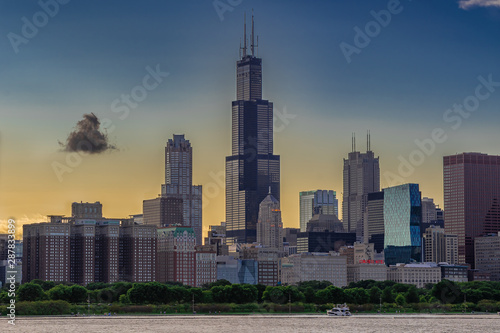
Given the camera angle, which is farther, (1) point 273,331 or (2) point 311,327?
(2) point 311,327

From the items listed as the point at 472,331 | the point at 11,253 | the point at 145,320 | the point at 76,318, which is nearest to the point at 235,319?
the point at 145,320

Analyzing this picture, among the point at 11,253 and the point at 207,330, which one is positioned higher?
the point at 11,253

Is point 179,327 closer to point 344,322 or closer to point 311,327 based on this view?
point 311,327

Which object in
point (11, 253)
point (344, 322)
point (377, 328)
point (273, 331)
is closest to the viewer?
point (11, 253)

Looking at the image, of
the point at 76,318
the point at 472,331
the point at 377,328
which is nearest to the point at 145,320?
the point at 76,318

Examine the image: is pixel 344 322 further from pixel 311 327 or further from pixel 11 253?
pixel 11 253

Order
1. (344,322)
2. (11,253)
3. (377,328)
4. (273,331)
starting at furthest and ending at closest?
1. (344,322)
2. (377,328)
3. (273,331)
4. (11,253)
